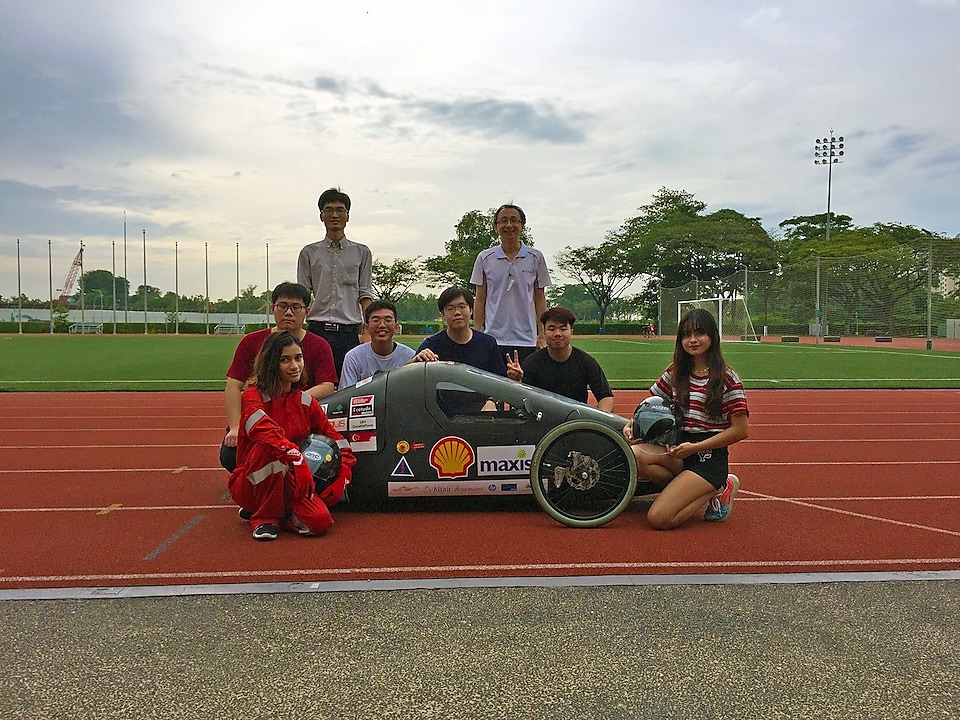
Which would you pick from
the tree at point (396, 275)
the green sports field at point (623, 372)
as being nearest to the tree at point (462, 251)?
the tree at point (396, 275)

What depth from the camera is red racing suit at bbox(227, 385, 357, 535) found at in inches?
181

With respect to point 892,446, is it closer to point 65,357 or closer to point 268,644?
point 268,644

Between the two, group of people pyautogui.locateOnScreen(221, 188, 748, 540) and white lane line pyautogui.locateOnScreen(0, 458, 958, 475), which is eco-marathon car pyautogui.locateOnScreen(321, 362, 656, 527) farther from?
white lane line pyautogui.locateOnScreen(0, 458, 958, 475)

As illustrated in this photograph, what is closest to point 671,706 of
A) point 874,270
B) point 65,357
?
point 65,357

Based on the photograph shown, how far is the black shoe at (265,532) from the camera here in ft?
14.9

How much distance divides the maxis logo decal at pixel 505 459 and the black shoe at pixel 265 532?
1225mm

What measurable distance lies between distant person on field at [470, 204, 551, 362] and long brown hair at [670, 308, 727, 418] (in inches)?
60.7

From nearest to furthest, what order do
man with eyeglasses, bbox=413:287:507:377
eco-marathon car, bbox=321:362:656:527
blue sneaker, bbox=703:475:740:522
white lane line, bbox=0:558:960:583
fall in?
white lane line, bbox=0:558:960:583
blue sneaker, bbox=703:475:740:522
eco-marathon car, bbox=321:362:656:527
man with eyeglasses, bbox=413:287:507:377

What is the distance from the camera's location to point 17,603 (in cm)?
353

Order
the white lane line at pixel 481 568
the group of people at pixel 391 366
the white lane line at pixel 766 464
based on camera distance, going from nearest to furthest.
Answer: the white lane line at pixel 481 568 → the group of people at pixel 391 366 → the white lane line at pixel 766 464

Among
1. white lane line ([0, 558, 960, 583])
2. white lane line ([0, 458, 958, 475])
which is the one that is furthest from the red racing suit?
white lane line ([0, 458, 958, 475])

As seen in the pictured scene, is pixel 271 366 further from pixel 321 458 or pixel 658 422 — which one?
pixel 658 422

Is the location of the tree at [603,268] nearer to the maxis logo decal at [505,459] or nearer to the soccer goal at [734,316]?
the soccer goal at [734,316]

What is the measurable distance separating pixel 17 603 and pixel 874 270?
45.2m
